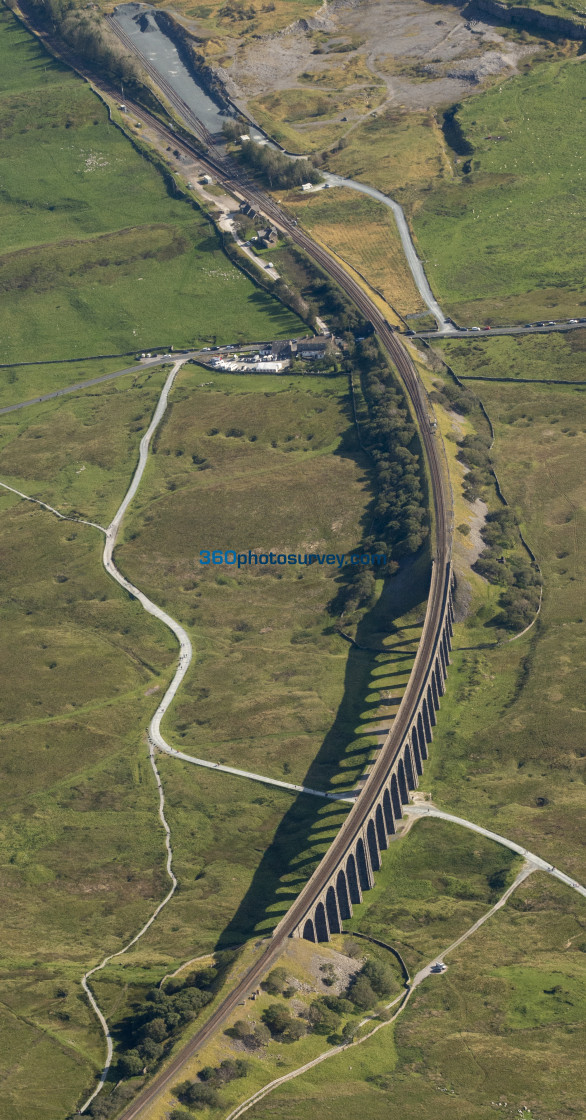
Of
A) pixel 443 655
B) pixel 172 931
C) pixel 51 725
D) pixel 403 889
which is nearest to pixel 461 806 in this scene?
pixel 403 889

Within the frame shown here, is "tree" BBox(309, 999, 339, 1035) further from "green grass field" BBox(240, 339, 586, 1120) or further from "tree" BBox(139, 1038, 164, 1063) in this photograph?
"tree" BBox(139, 1038, 164, 1063)

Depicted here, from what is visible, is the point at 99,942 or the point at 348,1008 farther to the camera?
the point at 99,942

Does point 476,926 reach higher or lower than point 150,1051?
lower

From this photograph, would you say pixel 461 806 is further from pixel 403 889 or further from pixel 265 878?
pixel 265 878

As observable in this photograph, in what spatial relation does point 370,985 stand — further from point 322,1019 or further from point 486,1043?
point 486,1043

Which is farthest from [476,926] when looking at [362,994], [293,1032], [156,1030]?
[156,1030]
